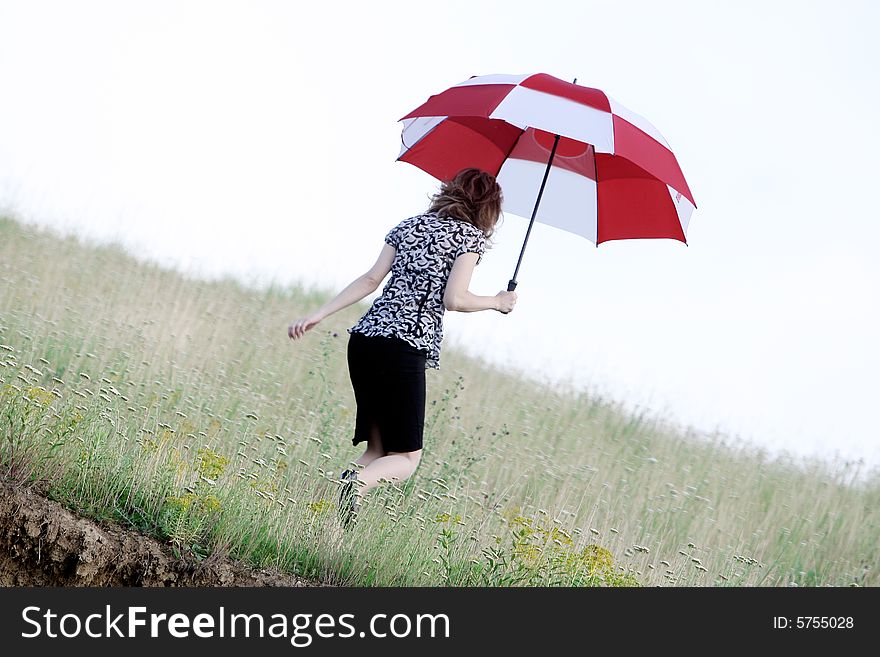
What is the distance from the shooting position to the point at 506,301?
5.09 metres

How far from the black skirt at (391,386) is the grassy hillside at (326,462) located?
428 millimetres

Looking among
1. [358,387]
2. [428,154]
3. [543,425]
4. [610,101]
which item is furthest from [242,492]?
[543,425]

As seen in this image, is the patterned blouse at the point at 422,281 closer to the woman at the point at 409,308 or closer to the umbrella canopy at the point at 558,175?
the woman at the point at 409,308

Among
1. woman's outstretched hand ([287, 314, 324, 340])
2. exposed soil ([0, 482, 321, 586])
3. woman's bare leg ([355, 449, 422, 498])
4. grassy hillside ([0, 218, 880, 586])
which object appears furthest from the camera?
woman's bare leg ([355, 449, 422, 498])

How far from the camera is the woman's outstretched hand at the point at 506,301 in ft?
16.5

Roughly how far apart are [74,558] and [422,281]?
2.07 m

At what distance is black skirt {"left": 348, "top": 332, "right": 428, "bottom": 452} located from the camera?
16.0ft

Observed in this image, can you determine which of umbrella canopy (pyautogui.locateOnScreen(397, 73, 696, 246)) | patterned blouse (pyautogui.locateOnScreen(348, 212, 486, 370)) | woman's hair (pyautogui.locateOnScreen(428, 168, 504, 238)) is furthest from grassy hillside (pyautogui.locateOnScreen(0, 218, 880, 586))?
umbrella canopy (pyautogui.locateOnScreen(397, 73, 696, 246))

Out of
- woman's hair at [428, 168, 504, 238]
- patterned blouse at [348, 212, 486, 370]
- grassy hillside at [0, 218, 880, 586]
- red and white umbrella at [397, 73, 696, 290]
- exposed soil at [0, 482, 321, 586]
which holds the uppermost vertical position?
red and white umbrella at [397, 73, 696, 290]

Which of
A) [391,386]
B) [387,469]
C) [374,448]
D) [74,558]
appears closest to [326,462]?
[374,448]

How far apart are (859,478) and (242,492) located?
8.11 meters

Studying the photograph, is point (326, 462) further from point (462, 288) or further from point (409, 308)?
point (462, 288)

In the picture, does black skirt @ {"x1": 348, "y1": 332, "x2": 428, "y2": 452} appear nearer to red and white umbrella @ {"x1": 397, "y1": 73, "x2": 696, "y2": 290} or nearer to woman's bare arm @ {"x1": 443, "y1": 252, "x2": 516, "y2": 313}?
woman's bare arm @ {"x1": 443, "y1": 252, "x2": 516, "y2": 313}

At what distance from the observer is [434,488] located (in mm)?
6367
